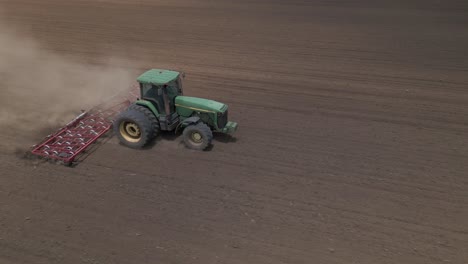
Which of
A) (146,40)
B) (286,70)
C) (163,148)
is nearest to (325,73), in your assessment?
(286,70)

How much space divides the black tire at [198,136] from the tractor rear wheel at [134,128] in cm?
86

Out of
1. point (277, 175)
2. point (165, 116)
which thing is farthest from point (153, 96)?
point (277, 175)

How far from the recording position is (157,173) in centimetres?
831

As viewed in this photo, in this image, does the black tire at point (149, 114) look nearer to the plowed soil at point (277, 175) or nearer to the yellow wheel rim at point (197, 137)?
the plowed soil at point (277, 175)

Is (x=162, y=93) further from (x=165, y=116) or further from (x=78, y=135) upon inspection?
(x=78, y=135)

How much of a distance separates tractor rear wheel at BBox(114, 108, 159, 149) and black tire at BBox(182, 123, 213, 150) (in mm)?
861

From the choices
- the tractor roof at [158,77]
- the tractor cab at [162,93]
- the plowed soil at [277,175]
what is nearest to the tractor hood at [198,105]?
the tractor cab at [162,93]

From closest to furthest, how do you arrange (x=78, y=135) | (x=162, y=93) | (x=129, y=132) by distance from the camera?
(x=162, y=93)
(x=129, y=132)
(x=78, y=135)

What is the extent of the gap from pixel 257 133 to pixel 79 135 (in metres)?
4.68

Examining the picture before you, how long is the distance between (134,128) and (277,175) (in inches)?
148

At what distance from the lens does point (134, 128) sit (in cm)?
918

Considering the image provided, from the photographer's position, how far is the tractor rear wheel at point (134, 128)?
8.81 m

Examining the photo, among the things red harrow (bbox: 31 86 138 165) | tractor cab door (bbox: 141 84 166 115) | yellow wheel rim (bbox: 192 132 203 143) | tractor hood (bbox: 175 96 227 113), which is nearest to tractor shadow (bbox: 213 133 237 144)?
yellow wheel rim (bbox: 192 132 203 143)

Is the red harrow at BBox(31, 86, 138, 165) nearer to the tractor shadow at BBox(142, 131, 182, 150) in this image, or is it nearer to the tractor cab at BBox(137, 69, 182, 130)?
the tractor shadow at BBox(142, 131, 182, 150)
